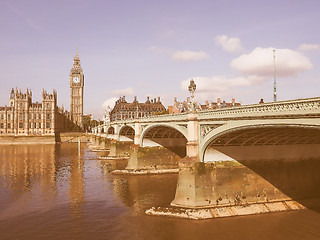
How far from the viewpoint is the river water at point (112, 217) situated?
20625mm

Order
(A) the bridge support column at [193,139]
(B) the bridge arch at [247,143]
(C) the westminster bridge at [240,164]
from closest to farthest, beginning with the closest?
1. (C) the westminster bridge at [240,164]
2. (B) the bridge arch at [247,143]
3. (A) the bridge support column at [193,139]

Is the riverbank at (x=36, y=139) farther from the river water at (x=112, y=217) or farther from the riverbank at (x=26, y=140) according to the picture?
the river water at (x=112, y=217)

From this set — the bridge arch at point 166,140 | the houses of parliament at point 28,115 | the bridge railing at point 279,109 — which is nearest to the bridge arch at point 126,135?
the bridge arch at point 166,140

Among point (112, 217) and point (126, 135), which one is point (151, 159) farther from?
point (126, 135)

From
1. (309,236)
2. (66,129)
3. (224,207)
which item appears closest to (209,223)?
(224,207)

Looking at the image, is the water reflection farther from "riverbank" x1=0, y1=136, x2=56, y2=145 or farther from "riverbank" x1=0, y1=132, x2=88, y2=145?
"riverbank" x1=0, y1=132, x2=88, y2=145

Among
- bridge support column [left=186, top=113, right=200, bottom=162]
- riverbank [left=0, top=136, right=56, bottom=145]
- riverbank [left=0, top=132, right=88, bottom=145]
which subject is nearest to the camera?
bridge support column [left=186, top=113, right=200, bottom=162]

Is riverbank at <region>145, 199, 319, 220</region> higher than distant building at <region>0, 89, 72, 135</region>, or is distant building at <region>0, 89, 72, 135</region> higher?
distant building at <region>0, 89, 72, 135</region>

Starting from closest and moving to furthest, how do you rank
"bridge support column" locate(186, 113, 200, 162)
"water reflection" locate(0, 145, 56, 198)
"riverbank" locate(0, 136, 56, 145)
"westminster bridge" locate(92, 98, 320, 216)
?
"westminster bridge" locate(92, 98, 320, 216) → "bridge support column" locate(186, 113, 200, 162) → "water reflection" locate(0, 145, 56, 198) → "riverbank" locate(0, 136, 56, 145)

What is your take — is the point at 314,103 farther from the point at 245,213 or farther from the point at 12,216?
the point at 12,216

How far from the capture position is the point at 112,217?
24562 millimetres

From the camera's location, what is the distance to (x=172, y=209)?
2458 centimetres

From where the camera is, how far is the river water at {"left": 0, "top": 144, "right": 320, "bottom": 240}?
20.6m

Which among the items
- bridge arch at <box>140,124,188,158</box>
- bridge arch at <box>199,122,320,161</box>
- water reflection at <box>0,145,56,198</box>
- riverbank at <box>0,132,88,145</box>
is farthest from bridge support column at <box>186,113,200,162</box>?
riverbank at <box>0,132,88,145</box>
